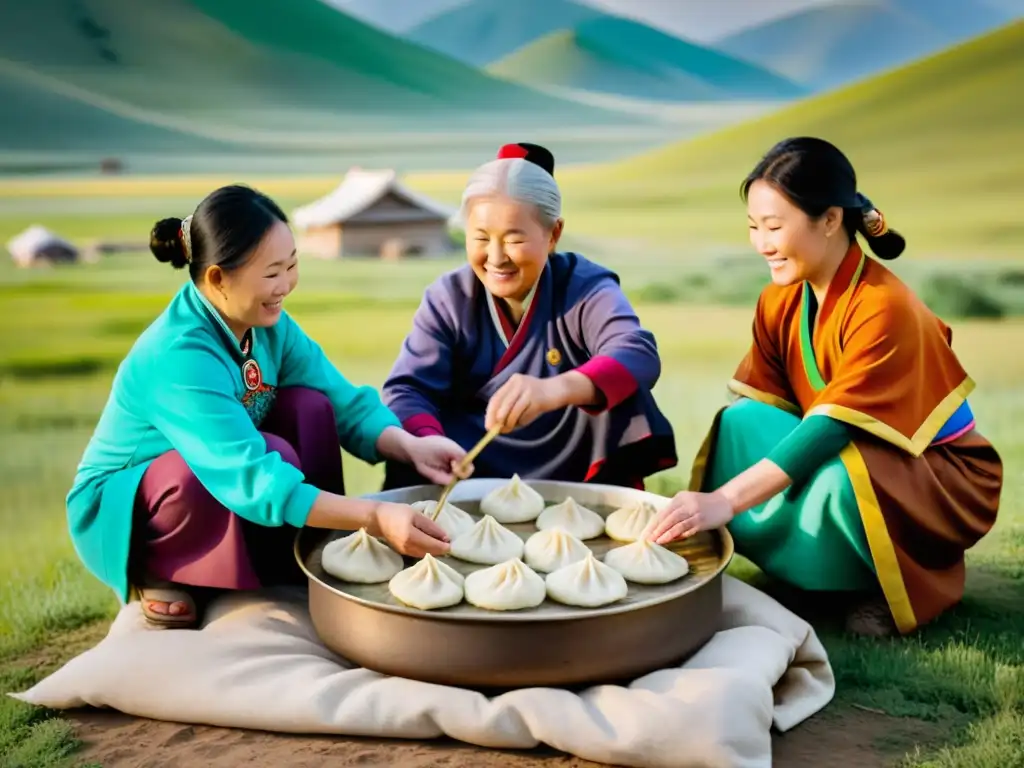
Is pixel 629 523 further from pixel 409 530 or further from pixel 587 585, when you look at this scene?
pixel 409 530

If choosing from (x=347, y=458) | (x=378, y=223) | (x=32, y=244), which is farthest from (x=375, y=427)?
(x=32, y=244)

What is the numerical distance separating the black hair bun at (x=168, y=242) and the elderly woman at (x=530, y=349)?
2.36 feet

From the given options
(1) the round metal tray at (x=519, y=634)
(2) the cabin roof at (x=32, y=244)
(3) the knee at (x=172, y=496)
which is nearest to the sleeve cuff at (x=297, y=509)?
(1) the round metal tray at (x=519, y=634)

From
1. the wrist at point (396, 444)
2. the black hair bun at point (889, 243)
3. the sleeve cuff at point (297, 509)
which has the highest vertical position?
the black hair bun at point (889, 243)

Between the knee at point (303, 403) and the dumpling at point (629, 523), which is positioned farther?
the knee at point (303, 403)

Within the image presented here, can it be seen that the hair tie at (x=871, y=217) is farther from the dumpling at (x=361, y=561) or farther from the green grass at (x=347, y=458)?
the dumpling at (x=361, y=561)

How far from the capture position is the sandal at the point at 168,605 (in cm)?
263

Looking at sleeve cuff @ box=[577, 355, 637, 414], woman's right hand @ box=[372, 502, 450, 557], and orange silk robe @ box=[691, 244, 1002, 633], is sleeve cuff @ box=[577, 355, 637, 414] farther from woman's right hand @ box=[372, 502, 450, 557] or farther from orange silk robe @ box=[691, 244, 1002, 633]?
woman's right hand @ box=[372, 502, 450, 557]

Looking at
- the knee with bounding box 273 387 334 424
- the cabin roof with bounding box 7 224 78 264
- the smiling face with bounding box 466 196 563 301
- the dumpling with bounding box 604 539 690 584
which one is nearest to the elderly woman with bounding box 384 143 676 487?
the smiling face with bounding box 466 196 563 301

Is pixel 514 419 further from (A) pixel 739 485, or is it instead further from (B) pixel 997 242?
(B) pixel 997 242

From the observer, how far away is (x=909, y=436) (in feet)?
8.84

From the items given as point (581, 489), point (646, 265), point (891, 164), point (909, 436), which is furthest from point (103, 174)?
point (909, 436)

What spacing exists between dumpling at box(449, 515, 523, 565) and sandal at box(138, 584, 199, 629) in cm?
62

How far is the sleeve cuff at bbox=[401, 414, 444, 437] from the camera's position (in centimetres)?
301
